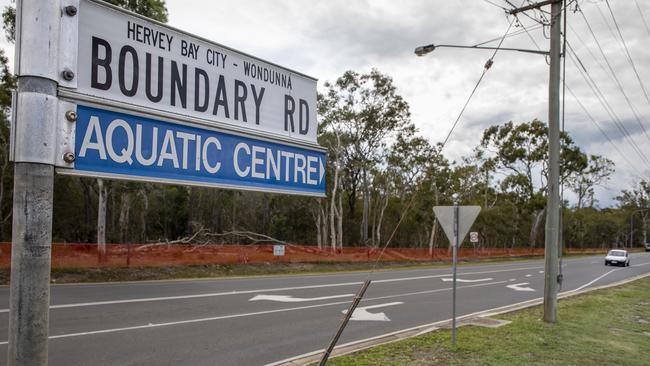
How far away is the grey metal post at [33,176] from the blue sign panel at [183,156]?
13cm

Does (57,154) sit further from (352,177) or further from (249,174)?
(352,177)

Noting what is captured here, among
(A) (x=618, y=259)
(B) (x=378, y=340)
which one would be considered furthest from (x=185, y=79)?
(A) (x=618, y=259)

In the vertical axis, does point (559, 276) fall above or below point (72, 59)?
below

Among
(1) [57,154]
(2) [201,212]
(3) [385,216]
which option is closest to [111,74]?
(1) [57,154]

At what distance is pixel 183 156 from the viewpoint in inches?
90.4

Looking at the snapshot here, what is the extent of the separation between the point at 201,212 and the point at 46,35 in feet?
157

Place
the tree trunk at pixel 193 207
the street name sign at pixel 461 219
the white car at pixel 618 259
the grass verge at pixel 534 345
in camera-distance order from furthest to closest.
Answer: the tree trunk at pixel 193 207 → the white car at pixel 618 259 → the street name sign at pixel 461 219 → the grass verge at pixel 534 345

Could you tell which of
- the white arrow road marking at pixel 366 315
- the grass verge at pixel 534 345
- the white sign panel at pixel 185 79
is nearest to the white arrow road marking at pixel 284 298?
the white arrow road marking at pixel 366 315

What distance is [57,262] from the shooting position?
61.3 feet

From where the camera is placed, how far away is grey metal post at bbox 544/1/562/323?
37.1 feet

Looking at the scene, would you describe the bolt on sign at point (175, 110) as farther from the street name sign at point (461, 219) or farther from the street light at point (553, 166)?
the street light at point (553, 166)

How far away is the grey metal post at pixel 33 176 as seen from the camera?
1.90 m

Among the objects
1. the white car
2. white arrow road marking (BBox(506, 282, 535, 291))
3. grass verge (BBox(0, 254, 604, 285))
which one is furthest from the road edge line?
the white car

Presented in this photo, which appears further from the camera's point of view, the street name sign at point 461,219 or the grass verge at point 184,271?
the grass verge at point 184,271
